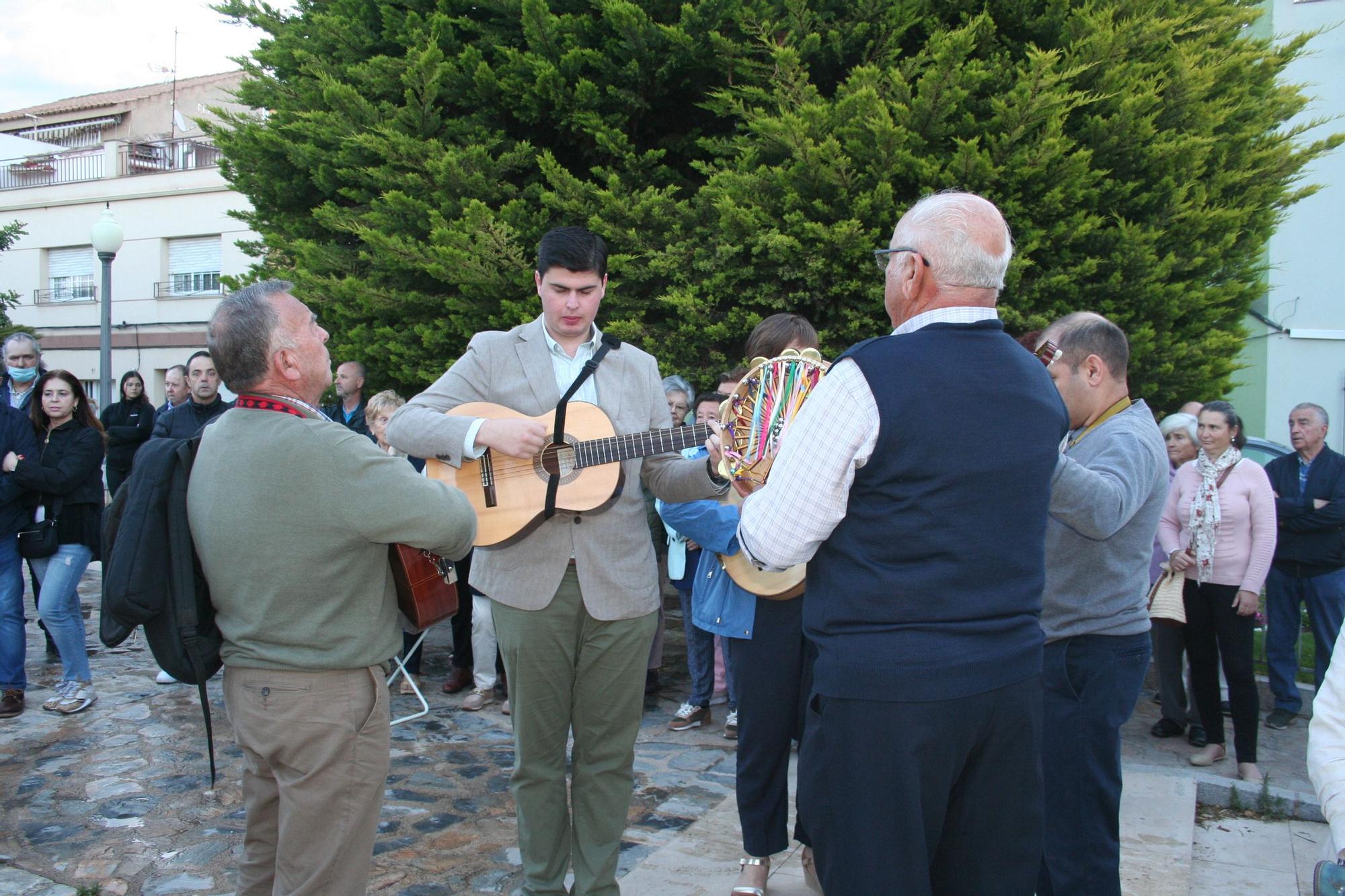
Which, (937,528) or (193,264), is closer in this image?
(937,528)

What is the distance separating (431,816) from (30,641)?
5.36 m

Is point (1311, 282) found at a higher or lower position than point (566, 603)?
higher

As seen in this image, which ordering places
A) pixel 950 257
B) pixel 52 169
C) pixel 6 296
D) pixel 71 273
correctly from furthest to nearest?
pixel 52 169
pixel 71 273
pixel 6 296
pixel 950 257

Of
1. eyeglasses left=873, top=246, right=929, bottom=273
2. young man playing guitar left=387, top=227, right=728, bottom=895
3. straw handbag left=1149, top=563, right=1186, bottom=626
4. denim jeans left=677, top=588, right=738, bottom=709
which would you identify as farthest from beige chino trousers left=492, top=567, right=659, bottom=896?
straw handbag left=1149, top=563, right=1186, bottom=626

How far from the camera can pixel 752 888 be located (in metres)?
3.52

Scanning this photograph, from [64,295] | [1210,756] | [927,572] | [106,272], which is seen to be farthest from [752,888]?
[64,295]

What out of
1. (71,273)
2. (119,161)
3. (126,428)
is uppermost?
(119,161)

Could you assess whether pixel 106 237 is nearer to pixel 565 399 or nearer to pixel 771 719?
pixel 565 399

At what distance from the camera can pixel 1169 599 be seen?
5.63 meters

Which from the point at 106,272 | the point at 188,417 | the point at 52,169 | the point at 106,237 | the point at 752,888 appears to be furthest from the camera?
the point at 52,169

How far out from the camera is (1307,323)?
43.6ft

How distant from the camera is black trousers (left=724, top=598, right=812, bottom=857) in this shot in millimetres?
3520

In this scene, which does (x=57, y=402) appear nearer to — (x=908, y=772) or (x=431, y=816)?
(x=431, y=816)

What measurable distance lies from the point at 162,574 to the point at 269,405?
0.52 metres
